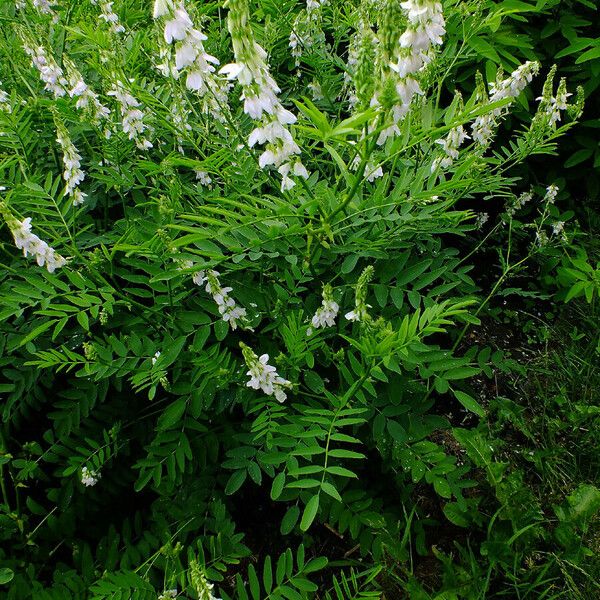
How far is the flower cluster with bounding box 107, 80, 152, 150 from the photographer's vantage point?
6.35ft

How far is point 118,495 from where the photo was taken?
2248mm

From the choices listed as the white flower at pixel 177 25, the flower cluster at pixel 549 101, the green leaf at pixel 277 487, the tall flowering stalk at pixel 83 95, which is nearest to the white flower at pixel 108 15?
the tall flowering stalk at pixel 83 95

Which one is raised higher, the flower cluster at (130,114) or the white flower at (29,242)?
the flower cluster at (130,114)

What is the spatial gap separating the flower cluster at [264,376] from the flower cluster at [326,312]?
0.17m

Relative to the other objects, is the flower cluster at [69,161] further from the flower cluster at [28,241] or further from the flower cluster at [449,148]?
the flower cluster at [449,148]

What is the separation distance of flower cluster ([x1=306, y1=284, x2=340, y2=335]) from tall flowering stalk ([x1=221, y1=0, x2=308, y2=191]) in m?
0.33

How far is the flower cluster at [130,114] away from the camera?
1.94 meters

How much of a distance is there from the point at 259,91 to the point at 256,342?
94cm

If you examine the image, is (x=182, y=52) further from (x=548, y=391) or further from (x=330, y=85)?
(x=548, y=391)

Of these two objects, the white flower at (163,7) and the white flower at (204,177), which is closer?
the white flower at (163,7)

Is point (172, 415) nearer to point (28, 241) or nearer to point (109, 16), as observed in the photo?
point (28, 241)

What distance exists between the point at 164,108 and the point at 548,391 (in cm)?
215

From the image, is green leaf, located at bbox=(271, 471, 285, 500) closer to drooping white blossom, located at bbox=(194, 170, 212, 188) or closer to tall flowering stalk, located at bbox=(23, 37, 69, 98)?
drooping white blossom, located at bbox=(194, 170, 212, 188)

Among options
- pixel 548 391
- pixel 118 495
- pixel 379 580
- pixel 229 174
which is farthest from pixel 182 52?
pixel 548 391
